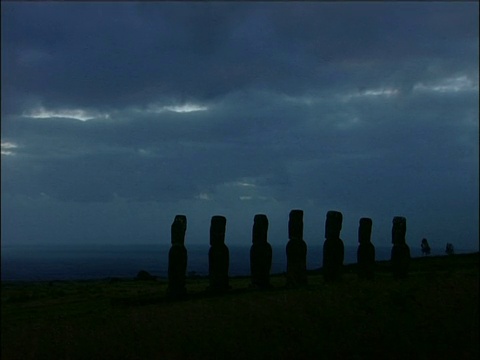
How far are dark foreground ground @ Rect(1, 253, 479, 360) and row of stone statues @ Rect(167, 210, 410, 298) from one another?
98 cm

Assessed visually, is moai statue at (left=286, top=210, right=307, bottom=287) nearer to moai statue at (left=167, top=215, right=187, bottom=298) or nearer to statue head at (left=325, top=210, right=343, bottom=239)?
statue head at (left=325, top=210, right=343, bottom=239)

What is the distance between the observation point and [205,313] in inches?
672

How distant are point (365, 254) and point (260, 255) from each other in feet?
13.2

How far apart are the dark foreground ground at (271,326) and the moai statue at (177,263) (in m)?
0.54

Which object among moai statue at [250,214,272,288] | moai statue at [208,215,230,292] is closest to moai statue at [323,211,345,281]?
moai statue at [250,214,272,288]

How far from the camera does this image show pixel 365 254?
2392 cm

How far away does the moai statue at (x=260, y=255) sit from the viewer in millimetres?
22141

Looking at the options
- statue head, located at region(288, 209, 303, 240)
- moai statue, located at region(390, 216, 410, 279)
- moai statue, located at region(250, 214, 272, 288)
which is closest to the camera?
moai statue, located at region(250, 214, 272, 288)

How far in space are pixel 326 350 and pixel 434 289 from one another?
583 centimetres

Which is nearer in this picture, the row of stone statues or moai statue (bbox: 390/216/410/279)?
the row of stone statues

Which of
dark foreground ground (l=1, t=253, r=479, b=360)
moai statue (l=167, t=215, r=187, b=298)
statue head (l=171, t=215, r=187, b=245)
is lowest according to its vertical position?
dark foreground ground (l=1, t=253, r=479, b=360)

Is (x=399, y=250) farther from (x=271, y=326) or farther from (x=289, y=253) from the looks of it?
(x=271, y=326)

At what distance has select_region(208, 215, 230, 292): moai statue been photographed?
2144 centimetres

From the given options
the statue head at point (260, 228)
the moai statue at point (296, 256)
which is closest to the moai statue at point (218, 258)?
the statue head at point (260, 228)
